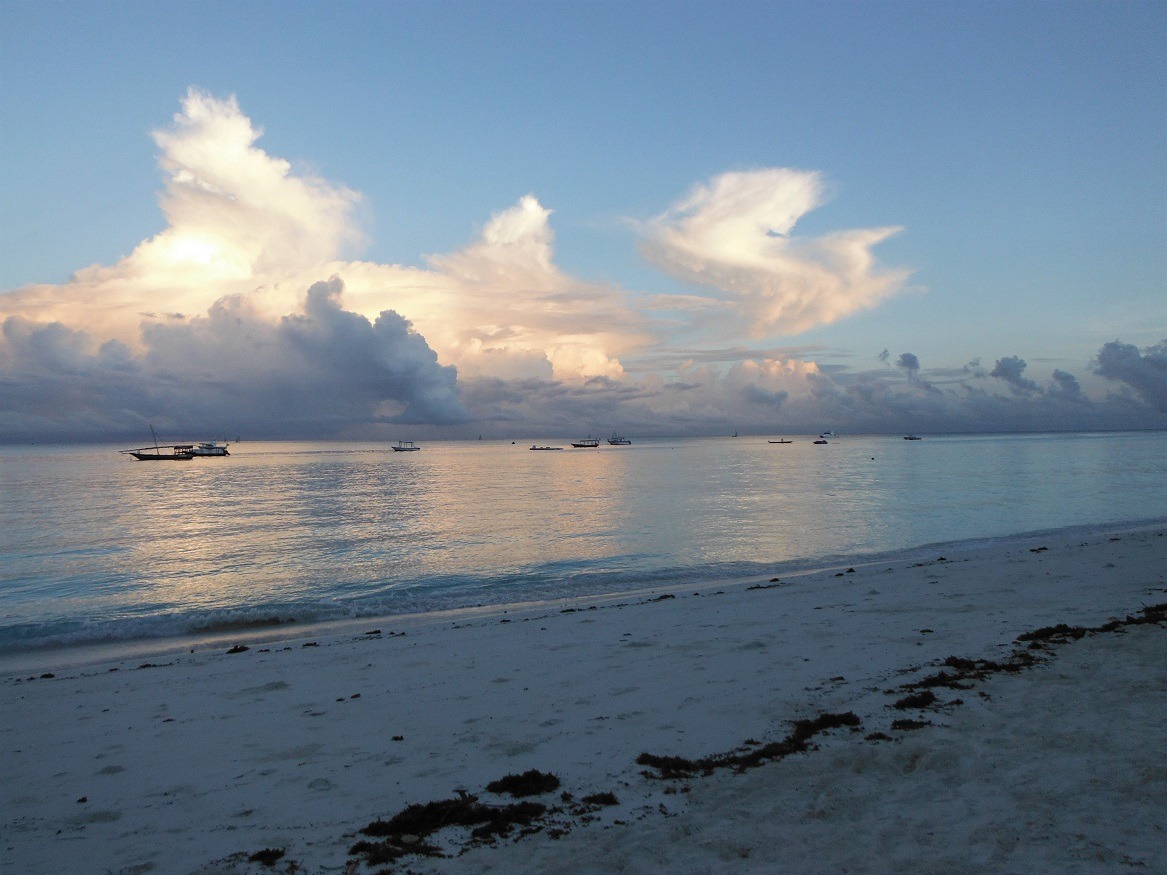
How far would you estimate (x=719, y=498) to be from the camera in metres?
Answer: 58.2

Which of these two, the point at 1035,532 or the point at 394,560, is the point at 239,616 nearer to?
the point at 394,560

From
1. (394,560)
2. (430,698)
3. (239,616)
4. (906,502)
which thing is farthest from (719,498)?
(430,698)

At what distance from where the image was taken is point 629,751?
857 centimetres

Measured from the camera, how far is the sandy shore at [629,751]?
623cm

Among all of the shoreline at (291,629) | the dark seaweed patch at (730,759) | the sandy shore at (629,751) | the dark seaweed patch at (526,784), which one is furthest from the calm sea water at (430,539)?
the dark seaweed patch at (730,759)

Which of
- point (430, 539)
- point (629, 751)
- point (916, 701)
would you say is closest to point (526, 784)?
point (629, 751)

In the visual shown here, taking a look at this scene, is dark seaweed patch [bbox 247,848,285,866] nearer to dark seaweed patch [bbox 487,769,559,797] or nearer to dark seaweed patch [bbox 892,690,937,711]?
dark seaweed patch [bbox 487,769,559,797]

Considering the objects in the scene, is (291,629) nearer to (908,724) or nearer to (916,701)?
(916,701)

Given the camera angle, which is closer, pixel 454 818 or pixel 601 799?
pixel 454 818

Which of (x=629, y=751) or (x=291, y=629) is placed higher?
(x=629, y=751)

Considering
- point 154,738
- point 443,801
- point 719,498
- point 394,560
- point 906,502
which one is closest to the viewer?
point 443,801

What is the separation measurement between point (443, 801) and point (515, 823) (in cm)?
104

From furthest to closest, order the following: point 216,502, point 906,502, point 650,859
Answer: point 216,502
point 906,502
point 650,859

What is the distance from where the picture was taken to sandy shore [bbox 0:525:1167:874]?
6227mm
